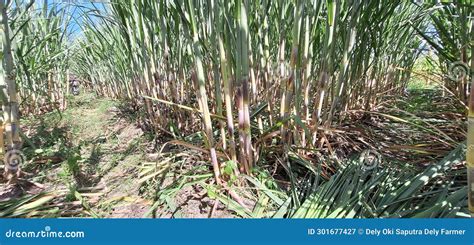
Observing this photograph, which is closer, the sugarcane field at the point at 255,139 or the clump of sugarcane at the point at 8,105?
the sugarcane field at the point at 255,139

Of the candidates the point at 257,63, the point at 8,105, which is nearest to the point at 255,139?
the point at 257,63

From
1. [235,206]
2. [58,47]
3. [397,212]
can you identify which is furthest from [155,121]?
[58,47]

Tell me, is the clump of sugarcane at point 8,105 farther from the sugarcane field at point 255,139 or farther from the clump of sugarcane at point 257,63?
the clump of sugarcane at point 257,63

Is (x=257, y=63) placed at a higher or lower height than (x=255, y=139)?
higher

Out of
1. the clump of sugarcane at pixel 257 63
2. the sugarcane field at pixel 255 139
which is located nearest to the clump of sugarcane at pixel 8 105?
the sugarcane field at pixel 255 139

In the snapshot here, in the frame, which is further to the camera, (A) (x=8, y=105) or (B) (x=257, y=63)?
(B) (x=257, y=63)

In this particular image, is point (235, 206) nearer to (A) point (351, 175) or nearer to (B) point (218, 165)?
(B) point (218, 165)

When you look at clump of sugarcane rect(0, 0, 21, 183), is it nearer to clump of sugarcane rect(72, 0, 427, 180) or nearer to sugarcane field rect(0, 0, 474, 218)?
sugarcane field rect(0, 0, 474, 218)

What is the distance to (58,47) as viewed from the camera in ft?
7.65

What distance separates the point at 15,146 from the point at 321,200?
91cm

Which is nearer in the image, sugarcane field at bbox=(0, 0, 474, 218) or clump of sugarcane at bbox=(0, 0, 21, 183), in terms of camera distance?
sugarcane field at bbox=(0, 0, 474, 218)

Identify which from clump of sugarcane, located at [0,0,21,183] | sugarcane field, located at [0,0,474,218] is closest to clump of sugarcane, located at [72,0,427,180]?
sugarcane field, located at [0,0,474,218]

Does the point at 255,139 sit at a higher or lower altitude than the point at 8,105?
lower

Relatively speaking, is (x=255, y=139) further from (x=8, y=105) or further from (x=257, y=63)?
(x=8, y=105)
